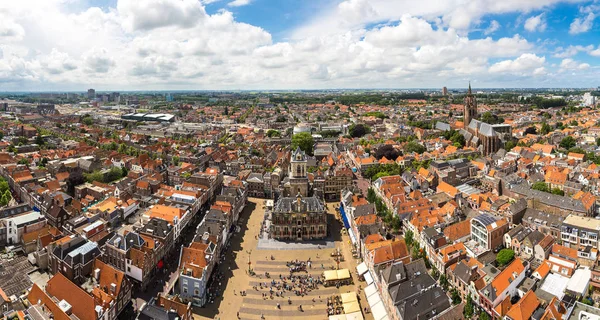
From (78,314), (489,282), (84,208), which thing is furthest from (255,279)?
(84,208)

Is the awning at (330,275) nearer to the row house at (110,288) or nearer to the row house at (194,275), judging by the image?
the row house at (194,275)

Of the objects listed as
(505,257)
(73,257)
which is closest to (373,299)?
(505,257)

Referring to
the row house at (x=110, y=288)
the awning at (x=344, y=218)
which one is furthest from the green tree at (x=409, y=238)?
the row house at (x=110, y=288)

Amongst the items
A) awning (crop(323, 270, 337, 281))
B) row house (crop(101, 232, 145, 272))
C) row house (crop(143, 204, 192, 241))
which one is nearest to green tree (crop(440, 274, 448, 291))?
awning (crop(323, 270, 337, 281))

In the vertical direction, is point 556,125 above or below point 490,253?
above

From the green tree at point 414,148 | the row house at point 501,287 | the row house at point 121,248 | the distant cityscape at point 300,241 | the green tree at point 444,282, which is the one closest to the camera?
the row house at point 501,287

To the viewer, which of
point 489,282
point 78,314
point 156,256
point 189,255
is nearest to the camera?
point 78,314

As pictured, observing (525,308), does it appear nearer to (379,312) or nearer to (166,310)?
(379,312)

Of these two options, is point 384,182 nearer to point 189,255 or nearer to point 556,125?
point 189,255
